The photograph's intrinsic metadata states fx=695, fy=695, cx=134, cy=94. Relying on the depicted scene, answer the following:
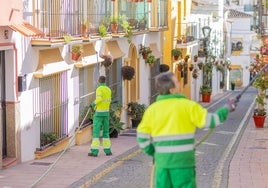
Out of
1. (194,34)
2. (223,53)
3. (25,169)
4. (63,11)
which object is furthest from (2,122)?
(223,53)

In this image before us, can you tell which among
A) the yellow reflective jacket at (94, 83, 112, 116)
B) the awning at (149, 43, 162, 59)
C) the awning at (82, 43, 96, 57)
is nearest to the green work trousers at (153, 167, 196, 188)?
the yellow reflective jacket at (94, 83, 112, 116)

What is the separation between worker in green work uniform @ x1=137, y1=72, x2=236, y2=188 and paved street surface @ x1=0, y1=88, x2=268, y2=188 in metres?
4.30

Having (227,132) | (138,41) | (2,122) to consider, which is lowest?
(227,132)

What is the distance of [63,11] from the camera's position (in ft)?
57.9

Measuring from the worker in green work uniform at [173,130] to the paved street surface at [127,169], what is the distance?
4.30 metres

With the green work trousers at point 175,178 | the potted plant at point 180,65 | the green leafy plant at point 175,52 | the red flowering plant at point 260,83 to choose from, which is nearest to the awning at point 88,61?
the red flowering plant at point 260,83

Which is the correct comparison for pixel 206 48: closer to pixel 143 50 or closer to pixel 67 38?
pixel 143 50

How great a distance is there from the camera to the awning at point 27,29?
45.3 ft

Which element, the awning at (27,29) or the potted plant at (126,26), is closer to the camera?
the awning at (27,29)

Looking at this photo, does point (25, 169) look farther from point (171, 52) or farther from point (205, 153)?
point (171, 52)

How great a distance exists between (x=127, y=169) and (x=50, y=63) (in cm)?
362

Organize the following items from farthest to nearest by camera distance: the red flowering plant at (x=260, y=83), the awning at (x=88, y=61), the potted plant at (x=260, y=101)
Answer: the potted plant at (x=260, y=101) < the red flowering plant at (x=260, y=83) < the awning at (x=88, y=61)

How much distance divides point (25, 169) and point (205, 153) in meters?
5.17

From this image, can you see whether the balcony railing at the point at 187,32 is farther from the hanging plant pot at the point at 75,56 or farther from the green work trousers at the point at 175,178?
the green work trousers at the point at 175,178
